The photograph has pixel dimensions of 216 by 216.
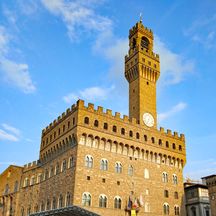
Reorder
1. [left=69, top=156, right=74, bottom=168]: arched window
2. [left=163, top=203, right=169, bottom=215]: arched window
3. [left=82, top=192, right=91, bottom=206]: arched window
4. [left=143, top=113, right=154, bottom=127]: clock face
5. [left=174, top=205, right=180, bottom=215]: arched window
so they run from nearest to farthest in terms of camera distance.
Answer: [left=82, top=192, right=91, bottom=206]: arched window → [left=69, top=156, right=74, bottom=168]: arched window → [left=163, top=203, right=169, bottom=215]: arched window → [left=174, top=205, right=180, bottom=215]: arched window → [left=143, top=113, right=154, bottom=127]: clock face

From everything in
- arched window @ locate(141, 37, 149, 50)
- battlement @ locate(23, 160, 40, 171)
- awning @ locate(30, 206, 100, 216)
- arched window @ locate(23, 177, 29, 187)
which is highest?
arched window @ locate(141, 37, 149, 50)

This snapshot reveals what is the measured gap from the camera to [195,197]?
148ft

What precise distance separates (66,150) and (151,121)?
561 inches

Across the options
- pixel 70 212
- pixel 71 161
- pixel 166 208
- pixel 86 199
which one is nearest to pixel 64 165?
pixel 71 161

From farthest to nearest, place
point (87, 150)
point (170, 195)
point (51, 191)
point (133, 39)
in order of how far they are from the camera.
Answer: point (133, 39), point (170, 195), point (51, 191), point (87, 150)

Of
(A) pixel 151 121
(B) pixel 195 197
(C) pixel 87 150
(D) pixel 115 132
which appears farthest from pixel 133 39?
(B) pixel 195 197

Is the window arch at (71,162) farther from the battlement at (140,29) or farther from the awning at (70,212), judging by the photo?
the battlement at (140,29)

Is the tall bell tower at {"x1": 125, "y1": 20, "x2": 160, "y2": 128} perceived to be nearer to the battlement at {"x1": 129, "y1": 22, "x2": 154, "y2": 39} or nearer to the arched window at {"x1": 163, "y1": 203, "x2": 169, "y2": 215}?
the battlement at {"x1": 129, "y1": 22, "x2": 154, "y2": 39}

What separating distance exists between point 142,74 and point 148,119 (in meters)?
7.76

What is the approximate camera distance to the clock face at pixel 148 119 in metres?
44.5

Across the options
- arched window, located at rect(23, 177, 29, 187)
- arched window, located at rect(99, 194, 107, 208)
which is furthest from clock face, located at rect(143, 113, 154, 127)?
arched window, located at rect(23, 177, 29, 187)

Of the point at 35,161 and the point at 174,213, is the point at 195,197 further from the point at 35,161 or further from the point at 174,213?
the point at 35,161

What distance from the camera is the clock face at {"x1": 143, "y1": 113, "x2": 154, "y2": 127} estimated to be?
44472 mm

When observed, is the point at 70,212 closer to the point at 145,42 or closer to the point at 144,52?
the point at 144,52
